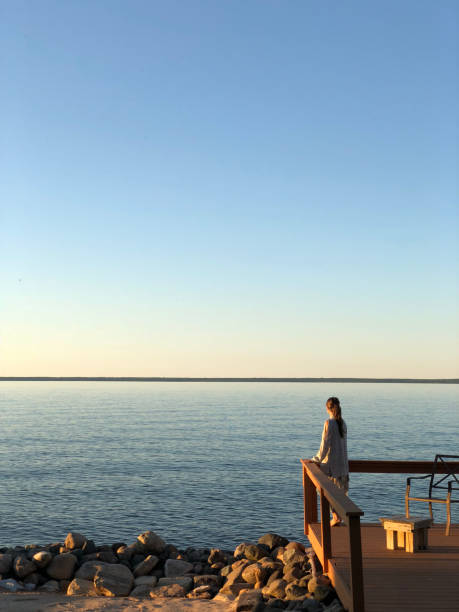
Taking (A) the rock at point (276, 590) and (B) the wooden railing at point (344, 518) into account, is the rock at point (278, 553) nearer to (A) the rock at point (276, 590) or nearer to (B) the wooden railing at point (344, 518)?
(B) the wooden railing at point (344, 518)

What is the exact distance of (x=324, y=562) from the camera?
764 centimetres

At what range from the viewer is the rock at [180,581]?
1062 cm

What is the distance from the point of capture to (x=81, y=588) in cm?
1066

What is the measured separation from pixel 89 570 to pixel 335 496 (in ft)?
21.1

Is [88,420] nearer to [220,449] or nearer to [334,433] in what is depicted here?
[220,449]

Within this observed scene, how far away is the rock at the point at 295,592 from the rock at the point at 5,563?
6.41 metres

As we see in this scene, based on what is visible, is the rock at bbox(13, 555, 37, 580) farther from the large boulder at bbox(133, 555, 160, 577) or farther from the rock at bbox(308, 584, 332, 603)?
the rock at bbox(308, 584, 332, 603)

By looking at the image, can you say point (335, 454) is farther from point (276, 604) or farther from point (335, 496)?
point (335, 496)

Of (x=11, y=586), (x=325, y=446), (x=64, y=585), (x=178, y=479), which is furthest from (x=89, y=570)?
(x=178, y=479)

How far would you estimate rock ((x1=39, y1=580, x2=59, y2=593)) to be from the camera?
11161 millimetres

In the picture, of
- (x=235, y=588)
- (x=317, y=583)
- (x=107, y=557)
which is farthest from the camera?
(x=107, y=557)

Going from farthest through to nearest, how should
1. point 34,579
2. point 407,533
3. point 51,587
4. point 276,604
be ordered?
point 34,579 → point 51,587 → point 407,533 → point 276,604

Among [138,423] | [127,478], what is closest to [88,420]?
[138,423]

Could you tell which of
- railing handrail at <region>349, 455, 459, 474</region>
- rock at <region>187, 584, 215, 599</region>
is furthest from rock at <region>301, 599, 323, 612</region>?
rock at <region>187, 584, 215, 599</region>
